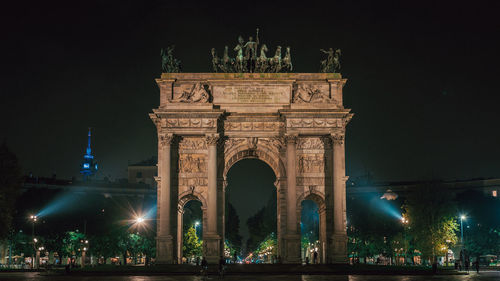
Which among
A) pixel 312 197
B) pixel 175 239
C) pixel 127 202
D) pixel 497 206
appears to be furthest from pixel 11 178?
pixel 497 206

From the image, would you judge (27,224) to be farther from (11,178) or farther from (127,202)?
(11,178)

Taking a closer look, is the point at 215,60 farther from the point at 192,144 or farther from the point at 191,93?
the point at 192,144

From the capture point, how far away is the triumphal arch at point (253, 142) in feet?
156

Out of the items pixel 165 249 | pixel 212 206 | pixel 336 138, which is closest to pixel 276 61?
pixel 336 138

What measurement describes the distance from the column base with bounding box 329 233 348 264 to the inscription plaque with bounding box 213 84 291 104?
36.8ft

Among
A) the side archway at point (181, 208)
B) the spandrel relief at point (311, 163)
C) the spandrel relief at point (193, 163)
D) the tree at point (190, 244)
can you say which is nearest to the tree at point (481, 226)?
the tree at point (190, 244)

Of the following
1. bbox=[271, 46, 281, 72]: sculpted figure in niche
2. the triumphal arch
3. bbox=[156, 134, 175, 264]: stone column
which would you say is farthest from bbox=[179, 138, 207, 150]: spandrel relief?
bbox=[271, 46, 281, 72]: sculpted figure in niche

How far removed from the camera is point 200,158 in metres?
49.0

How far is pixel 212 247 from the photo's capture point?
46.3m

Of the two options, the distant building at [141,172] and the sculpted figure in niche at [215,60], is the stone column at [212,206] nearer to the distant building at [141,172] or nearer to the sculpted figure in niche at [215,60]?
the sculpted figure in niche at [215,60]

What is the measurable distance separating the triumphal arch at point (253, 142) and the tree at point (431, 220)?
48.4 ft

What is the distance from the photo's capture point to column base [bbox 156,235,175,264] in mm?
45844

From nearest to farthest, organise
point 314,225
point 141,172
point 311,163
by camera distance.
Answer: point 311,163, point 314,225, point 141,172

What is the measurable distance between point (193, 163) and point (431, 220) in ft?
82.6
